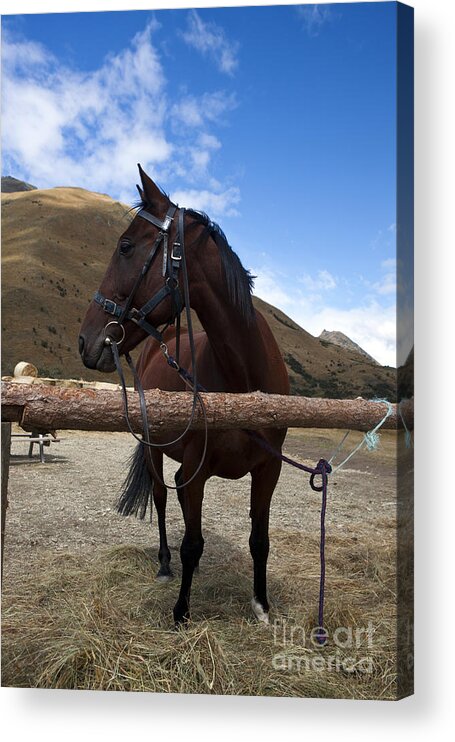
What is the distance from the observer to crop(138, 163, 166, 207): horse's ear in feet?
9.59

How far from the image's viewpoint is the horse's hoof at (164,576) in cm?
397

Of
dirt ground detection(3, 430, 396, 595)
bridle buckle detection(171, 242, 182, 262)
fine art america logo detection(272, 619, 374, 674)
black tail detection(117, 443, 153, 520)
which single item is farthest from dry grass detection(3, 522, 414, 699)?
bridle buckle detection(171, 242, 182, 262)

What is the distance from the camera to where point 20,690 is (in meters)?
3.06

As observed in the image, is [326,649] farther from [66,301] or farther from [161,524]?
[66,301]

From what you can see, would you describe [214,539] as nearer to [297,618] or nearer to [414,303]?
[297,618]

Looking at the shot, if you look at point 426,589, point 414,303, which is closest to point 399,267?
point 414,303

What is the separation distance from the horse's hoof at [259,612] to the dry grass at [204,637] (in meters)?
0.05

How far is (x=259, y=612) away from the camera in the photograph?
3359 millimetres

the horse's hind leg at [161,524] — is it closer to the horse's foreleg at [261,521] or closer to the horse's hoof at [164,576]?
the horse's hoof at [164,576]

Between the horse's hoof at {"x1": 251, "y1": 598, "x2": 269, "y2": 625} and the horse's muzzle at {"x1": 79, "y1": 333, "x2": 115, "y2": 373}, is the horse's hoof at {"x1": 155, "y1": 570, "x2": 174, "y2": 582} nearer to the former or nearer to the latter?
the horse's hoof at {"x1": 251, "y1": 598, "x2": 269, "y2": 625}

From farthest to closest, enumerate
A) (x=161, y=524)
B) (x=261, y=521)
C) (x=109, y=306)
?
(x=161, y=524)
(x=261, y=521)
(x=109, y=306)

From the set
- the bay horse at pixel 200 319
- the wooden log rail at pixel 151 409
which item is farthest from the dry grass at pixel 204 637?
the wooden log rail at pixel 151 409

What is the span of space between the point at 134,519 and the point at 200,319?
9.37ft

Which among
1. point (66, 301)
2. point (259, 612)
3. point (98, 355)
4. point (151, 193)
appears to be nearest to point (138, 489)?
point (259, 612)
